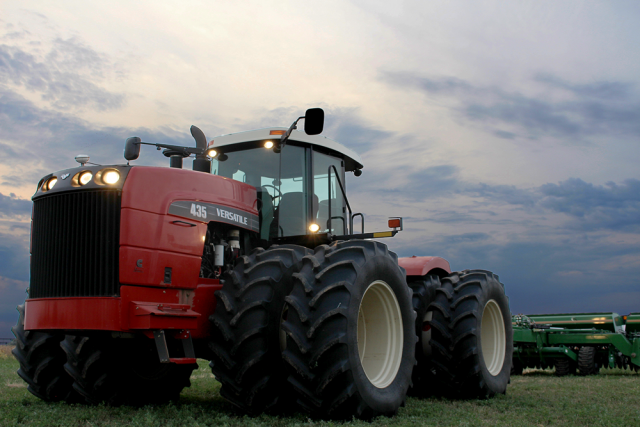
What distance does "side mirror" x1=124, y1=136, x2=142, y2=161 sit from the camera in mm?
5359

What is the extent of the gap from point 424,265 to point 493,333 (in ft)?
5.26

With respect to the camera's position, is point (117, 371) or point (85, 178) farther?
point (117, 371)

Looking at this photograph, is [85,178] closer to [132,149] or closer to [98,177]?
[98,177]

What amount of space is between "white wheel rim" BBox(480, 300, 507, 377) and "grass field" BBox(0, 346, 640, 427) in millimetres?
593

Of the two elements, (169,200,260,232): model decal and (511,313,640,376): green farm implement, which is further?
(511,313,640,376): green farm implement

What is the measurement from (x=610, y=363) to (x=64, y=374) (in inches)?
407

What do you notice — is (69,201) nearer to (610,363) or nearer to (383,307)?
(383,307)

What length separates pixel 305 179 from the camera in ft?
21.9

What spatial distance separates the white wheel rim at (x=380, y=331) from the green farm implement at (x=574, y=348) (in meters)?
7.10

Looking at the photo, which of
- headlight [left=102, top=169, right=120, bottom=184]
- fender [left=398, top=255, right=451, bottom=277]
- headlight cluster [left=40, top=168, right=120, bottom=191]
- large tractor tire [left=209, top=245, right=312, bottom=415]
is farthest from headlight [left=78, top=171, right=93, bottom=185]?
fender [left=398, top=255, right=451, bottom=277]

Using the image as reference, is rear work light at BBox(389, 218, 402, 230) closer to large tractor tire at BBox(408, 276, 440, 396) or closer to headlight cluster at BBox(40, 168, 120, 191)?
large tractor tire at BBox(408, 276, 440, 396)

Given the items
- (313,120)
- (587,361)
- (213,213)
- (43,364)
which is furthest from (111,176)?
(587,361)

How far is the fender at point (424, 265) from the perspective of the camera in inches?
290

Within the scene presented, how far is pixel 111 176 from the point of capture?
16.3 ft
